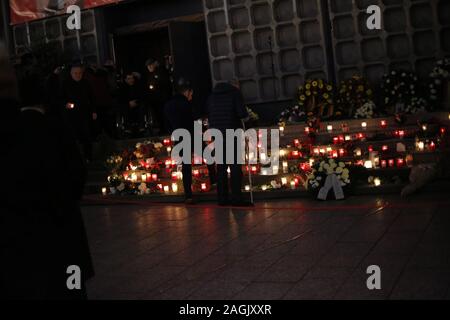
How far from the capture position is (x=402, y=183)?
10.1 meters

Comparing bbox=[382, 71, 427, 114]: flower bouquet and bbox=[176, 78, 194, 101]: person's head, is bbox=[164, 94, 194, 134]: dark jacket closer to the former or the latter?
bbox=[176, 78, 194, 101]: person's head

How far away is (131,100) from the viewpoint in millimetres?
14570

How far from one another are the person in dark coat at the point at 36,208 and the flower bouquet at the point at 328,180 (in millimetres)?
6396

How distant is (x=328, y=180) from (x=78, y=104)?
5.42 meters

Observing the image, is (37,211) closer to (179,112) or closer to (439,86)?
(179,112)

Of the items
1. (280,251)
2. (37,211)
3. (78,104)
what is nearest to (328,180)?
(280,251)

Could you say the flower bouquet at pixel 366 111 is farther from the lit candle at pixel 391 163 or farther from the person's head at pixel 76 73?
the person's head at pixel 76 73

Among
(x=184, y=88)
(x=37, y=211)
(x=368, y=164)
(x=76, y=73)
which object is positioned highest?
(x=76, y=73)

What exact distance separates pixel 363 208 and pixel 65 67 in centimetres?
803

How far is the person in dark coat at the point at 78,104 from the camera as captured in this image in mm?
13039

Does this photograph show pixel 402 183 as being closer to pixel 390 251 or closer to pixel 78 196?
pixel 390 251

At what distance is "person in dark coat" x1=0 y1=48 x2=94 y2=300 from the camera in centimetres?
364

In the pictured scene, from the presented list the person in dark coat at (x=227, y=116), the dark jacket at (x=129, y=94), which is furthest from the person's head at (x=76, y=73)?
the person in dark coat at (x=227, y=116)

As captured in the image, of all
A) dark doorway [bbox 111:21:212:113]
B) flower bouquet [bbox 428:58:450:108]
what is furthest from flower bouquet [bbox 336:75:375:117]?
dark doorway [bbox 111:21:212:113]
